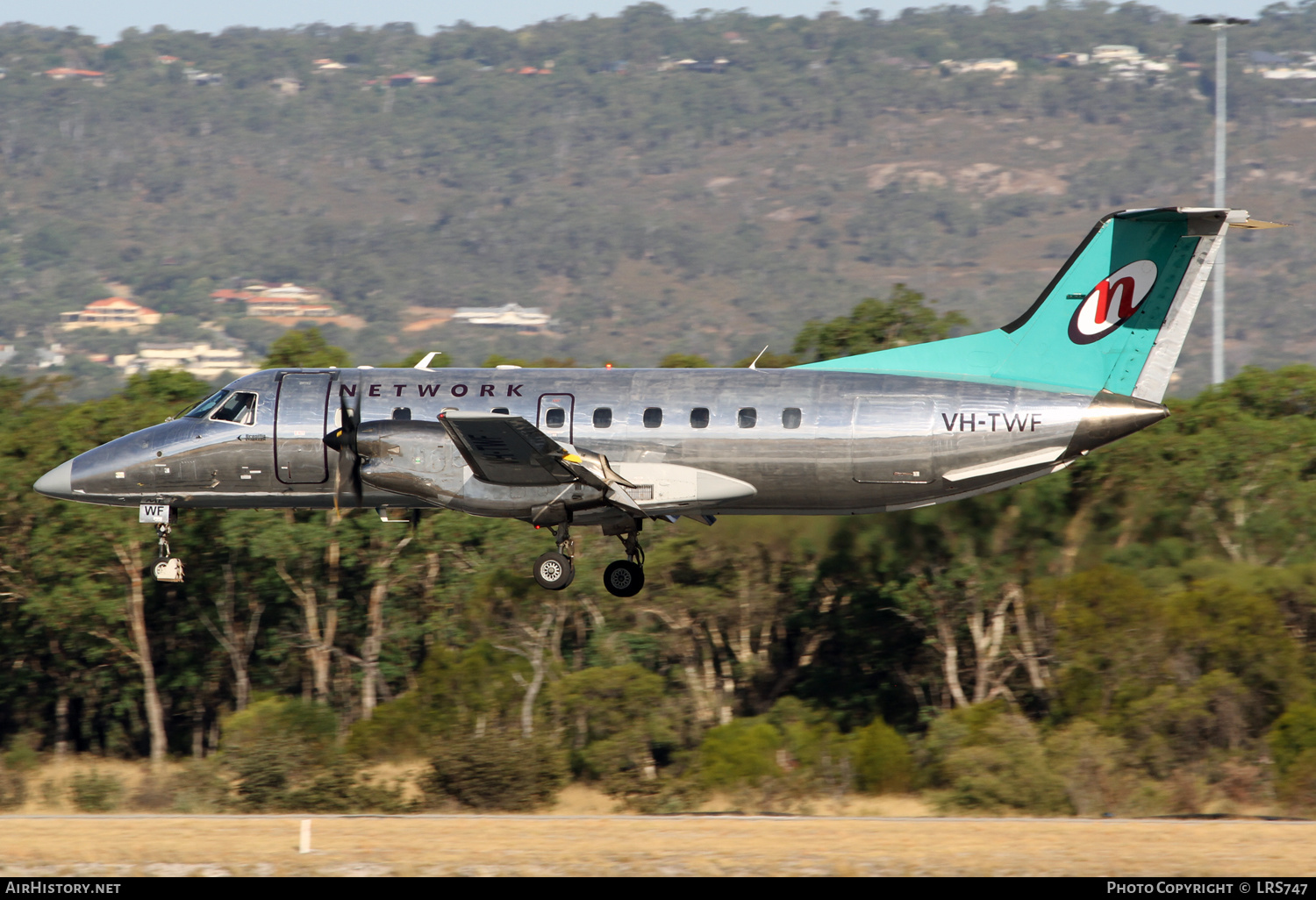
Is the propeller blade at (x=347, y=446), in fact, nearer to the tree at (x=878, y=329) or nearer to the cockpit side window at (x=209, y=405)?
the cockpit side window at (x=209, y=405)

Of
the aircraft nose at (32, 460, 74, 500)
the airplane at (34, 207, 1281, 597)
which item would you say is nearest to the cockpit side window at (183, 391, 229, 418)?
the airplane at (34, 207, 1281, 597)

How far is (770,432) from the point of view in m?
23.3

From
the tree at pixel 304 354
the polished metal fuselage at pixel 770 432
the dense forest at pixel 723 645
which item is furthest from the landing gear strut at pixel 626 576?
the tree at pixel 304 354

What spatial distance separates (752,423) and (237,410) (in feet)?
28.5

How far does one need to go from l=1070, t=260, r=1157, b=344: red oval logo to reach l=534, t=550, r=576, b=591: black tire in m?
9.07

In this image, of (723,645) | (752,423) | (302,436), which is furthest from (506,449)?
(723,645)

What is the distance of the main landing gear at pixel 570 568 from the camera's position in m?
24.2

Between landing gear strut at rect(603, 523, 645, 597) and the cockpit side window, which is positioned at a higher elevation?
the cockpit side window

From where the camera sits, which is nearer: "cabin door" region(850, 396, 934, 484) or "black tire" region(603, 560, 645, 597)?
"cabin door" region(850, 396, 934, 484)

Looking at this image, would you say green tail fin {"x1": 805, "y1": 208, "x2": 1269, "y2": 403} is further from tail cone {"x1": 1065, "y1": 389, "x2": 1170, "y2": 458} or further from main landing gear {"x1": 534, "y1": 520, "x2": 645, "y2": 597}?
main landing gear {"x1": 534, "y1": 520, "x2": 645, "y2": 597}

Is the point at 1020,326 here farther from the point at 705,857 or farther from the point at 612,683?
the point at 612,683

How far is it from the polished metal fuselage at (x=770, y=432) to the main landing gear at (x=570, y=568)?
1.00 m

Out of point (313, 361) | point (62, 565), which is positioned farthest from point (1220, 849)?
point (62, 565)

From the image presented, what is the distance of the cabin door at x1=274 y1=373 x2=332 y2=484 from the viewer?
24.6 metres
